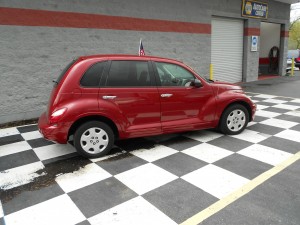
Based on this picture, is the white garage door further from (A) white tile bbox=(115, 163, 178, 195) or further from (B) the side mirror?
(A) white tile bbox=(115, 163, 178, 195)

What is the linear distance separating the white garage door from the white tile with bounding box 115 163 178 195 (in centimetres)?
847

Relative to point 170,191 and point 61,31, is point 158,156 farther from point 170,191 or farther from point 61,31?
point 61,31

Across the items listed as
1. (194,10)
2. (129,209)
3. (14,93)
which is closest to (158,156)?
(129,209)

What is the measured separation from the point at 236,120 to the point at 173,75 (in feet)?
5.12

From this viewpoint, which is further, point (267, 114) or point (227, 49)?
point (227, 49)

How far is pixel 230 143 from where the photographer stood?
15.6 feet

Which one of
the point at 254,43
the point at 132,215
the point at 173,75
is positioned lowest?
the point at 132,215

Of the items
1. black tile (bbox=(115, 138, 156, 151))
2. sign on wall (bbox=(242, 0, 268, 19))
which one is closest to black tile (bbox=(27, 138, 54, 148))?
black tile (bbox=(115, 138, 156, 151))

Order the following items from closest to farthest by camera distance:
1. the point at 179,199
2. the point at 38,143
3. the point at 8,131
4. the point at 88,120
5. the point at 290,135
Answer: the point at 179,199 → the point at 88,120 → the point at 38,143 → the point at 290,135 → the point at 8,131

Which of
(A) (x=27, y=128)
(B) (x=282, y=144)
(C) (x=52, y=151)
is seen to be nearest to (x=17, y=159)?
(C) (x=52, y=151)

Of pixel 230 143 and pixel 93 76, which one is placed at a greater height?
pixel 93 76

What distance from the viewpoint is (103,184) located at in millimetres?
3410

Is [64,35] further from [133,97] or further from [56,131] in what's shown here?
[56,131]

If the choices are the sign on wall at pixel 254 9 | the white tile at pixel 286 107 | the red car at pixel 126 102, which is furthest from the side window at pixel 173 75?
the sign on wall at pixel 254 9
